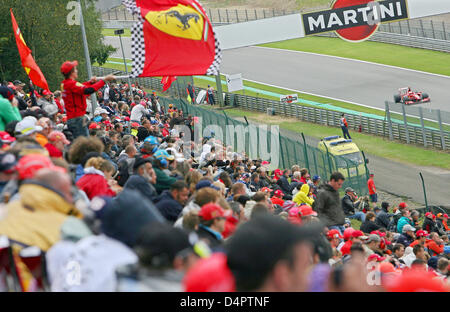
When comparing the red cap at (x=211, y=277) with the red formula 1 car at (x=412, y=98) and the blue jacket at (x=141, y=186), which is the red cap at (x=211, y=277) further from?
the red formula 1 car at (x=412, y=98)

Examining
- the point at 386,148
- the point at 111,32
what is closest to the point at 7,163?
the point at 386,148

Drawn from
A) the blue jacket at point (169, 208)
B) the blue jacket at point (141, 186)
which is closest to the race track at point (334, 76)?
the blue jacket at point (141, 186)

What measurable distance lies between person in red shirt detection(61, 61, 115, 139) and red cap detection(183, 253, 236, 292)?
286 inches

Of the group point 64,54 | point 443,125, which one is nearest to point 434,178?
point 443,125

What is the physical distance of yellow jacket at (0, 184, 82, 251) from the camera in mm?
4898

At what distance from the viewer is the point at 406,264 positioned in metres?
12.4

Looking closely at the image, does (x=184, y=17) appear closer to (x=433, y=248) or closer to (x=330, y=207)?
(x=330, y=207)

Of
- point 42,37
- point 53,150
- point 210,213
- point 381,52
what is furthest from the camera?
point 381,52

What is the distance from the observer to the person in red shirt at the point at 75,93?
35.1 ft

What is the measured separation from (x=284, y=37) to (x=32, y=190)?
41.3 metres

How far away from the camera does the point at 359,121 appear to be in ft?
126

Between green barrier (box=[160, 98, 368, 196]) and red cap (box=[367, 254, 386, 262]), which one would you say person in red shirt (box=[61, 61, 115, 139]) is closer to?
red cap (box=[367, 254, 386, 262])

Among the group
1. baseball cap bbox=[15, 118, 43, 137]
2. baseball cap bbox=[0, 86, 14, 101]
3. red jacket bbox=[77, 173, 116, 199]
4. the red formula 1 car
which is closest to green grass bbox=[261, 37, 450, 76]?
the red formula 1 car

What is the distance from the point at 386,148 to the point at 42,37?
52.8ft
